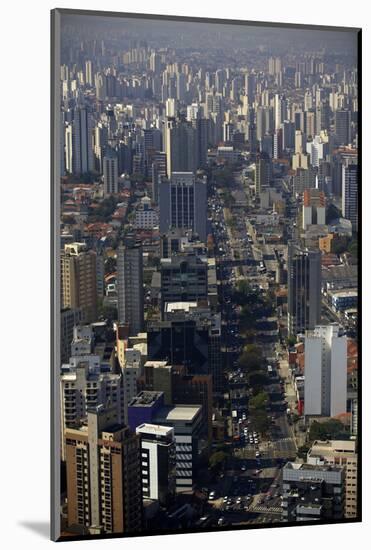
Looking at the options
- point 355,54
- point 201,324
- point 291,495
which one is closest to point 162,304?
point 201,324

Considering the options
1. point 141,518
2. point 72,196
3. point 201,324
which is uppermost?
point 72,196

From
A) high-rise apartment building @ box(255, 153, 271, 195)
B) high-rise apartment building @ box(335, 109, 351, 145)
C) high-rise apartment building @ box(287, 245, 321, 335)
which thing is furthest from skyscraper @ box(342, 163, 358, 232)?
high-rise apartment building @ box(255, 153, 271, 195)

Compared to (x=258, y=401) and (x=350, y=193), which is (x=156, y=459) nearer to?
(x=258, y=401)

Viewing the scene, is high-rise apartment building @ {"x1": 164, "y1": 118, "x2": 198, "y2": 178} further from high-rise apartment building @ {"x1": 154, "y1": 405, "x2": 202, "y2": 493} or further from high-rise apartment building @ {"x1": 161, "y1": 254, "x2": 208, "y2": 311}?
high-rise apartment building @ {"x1": 154, "y1": 405, "x2": 202, "y2": 493}

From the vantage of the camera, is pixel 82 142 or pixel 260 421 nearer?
pixel 82 142

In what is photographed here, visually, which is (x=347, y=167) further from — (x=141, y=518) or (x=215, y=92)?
(x=141, y=518)

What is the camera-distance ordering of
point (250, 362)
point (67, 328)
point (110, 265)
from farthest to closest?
point (250, 362), point (110, 265), point (67, 328)

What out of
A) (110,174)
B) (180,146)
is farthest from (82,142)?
(180,146)
